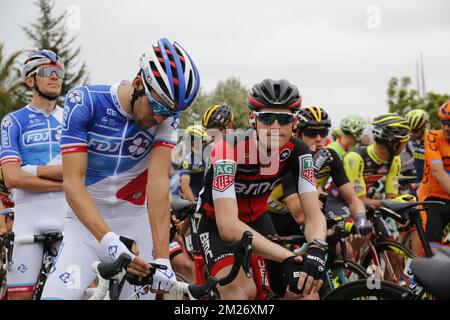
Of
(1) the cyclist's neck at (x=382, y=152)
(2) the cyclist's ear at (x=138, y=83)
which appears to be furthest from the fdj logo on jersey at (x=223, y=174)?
(1) the cyclist's neck at (x=382, y=152)

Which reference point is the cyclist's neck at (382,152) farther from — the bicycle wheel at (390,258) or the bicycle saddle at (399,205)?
the bicycle saddle at (399,205)

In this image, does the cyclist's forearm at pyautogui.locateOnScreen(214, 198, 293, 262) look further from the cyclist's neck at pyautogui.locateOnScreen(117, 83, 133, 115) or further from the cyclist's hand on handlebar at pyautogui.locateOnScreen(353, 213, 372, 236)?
the cyclist's hand on handlebar at pyautogui.locateOnScreen(353, 213, 372, 236)

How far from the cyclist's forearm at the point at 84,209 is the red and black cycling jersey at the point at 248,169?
35.2 inches

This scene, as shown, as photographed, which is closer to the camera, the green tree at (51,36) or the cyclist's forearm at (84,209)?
the cyclist's forearm at (84,209)

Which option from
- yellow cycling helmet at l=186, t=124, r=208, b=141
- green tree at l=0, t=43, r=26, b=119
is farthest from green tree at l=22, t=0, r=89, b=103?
yellow cycling helmet at l=186, t=124, r=208, b=141

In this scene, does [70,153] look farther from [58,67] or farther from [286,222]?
[286,222]

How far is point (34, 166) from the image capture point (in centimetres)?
541

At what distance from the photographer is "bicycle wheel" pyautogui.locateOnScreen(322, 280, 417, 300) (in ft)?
14.2

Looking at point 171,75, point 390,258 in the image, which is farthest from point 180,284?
point 390,258

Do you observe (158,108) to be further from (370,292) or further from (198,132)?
(198,132)

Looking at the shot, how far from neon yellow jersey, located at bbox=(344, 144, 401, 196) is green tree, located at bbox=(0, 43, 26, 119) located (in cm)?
3169

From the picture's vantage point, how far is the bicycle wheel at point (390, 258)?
21.0 feet
